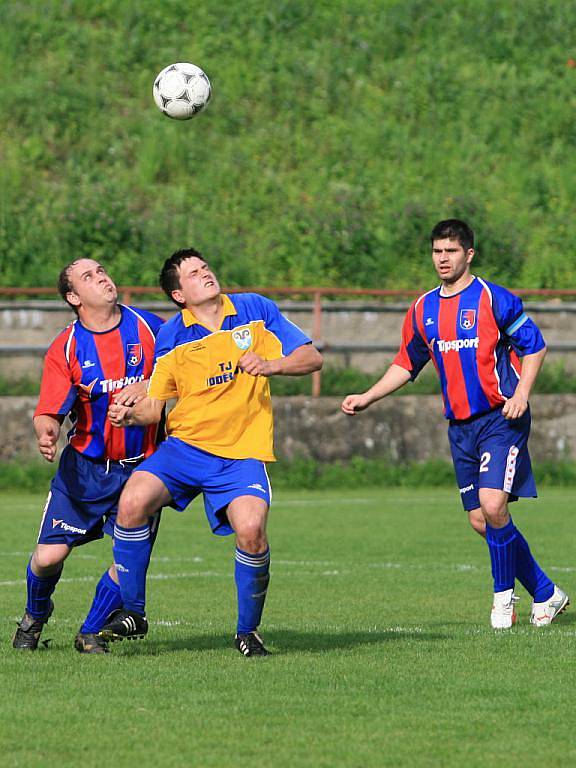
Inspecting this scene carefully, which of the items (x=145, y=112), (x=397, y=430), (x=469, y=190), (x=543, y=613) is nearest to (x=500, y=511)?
(x=543, y=613)

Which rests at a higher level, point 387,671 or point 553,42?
point 553,42

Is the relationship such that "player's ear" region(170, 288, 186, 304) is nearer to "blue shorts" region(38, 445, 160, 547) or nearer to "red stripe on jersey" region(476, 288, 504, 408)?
"blue shorts" region(38, 445, 160, 547)

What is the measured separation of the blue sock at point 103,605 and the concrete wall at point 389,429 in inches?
455

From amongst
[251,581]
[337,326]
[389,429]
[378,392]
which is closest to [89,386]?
[251,581]

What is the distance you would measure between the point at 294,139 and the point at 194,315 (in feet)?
66.8

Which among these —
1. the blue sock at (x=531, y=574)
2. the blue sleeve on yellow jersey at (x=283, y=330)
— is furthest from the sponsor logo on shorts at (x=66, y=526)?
the blue sock at (x=531, y=574)

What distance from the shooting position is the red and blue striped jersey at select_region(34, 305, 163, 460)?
7.11 m

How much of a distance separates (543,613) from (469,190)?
18298 millimetres

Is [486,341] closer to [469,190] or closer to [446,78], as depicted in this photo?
[469,190]

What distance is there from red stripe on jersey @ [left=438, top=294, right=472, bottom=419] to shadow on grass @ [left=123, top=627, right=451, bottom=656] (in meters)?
1.24

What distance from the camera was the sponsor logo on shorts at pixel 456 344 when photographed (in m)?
8.10

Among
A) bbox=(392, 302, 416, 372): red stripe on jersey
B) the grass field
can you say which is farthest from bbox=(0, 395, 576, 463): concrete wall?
bbox=(392, 302, 416, 372): red stripe on jersey

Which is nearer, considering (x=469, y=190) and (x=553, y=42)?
(x=469, y=190)

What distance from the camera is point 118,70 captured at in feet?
94.6
